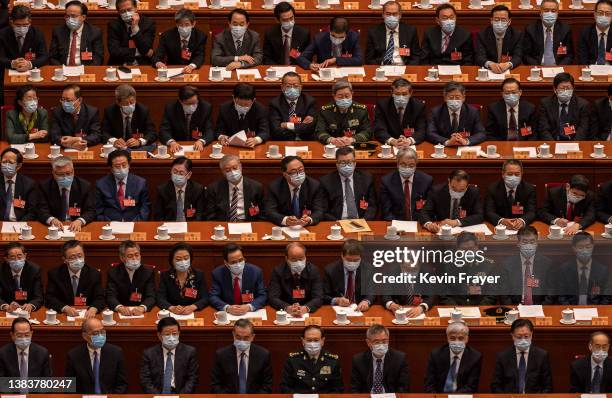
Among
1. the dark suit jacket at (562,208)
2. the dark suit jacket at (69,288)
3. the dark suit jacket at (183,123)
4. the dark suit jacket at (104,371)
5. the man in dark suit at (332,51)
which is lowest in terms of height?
the dark suit jacket at (104,371)

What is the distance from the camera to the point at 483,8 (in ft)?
54.9

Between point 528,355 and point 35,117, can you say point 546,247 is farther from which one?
point 35,117

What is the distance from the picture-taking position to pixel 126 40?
16.4m

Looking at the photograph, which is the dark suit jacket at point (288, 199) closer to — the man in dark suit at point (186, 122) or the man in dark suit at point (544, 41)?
the man in dark suit at point (186, 122)

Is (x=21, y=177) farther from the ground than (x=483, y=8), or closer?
closer

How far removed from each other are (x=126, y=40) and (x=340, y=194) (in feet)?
9.45

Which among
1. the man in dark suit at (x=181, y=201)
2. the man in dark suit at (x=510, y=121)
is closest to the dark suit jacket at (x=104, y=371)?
the man in dark suit at (x=181, y=201)

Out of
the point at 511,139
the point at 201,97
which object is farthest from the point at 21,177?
the point at 511,139

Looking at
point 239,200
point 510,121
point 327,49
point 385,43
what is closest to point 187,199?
point 239,200

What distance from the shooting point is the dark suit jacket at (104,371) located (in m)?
13.6

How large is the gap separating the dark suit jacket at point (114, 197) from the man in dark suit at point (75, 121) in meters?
0.76

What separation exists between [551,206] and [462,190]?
84 cm

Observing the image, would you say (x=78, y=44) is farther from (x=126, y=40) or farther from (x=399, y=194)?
(x=399, y=194)

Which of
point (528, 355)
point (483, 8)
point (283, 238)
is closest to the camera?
point (528, 355)
